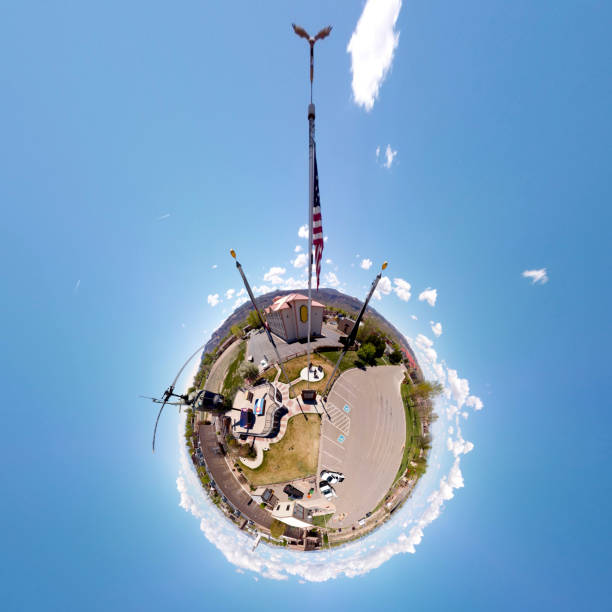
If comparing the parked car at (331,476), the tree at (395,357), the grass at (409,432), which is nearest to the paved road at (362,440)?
the parked car at (331,476)

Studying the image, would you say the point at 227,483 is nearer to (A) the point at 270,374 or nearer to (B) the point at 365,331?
(A) the point at 270,374

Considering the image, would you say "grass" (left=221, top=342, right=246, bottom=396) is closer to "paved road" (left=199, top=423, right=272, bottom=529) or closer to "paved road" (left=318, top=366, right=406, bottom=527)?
"paved road" (left=199, top=423, right=272, bottom=529)

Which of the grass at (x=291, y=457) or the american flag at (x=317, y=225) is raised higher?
the american flag at (x=317, y=225)

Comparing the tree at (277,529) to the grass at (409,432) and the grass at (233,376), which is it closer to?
the grass at (409,432)

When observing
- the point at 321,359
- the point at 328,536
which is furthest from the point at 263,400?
the point at 328,536

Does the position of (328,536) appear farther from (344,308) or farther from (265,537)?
(344,308)

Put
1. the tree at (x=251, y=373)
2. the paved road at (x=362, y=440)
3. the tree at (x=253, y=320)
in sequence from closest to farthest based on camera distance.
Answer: the paved road at (x=362, y=440)
the tree at (x=251, y=373)
the tree at (x=253, y=320)
